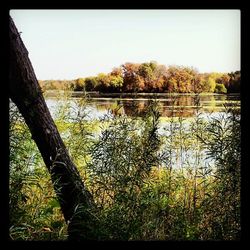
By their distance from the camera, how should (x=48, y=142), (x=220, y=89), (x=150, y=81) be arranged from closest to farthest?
(x=48, y=142)
(x=220, y=89)
(x=150, y=81)

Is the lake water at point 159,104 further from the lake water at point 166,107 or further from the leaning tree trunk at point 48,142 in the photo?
the leaning tree trunk at point 48,142

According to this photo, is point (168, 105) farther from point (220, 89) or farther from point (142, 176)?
point (142, 176)

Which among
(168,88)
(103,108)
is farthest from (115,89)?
(168,88)

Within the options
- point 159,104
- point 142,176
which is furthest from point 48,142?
point 159,104

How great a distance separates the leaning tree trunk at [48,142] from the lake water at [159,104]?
39 cm

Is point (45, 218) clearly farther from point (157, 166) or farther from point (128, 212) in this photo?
point (157, 166)

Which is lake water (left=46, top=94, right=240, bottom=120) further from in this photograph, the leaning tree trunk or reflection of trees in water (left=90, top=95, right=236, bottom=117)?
the leaning tree trunk

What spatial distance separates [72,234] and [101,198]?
31 cm

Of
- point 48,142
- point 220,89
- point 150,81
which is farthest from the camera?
point 150,81

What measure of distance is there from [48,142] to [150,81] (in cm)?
81

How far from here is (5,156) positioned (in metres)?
1.84

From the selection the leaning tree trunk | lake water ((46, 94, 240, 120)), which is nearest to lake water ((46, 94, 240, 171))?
lake water ((46, 94, 240, 120))

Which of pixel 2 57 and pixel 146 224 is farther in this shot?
pixel 146 224

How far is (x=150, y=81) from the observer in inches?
120
